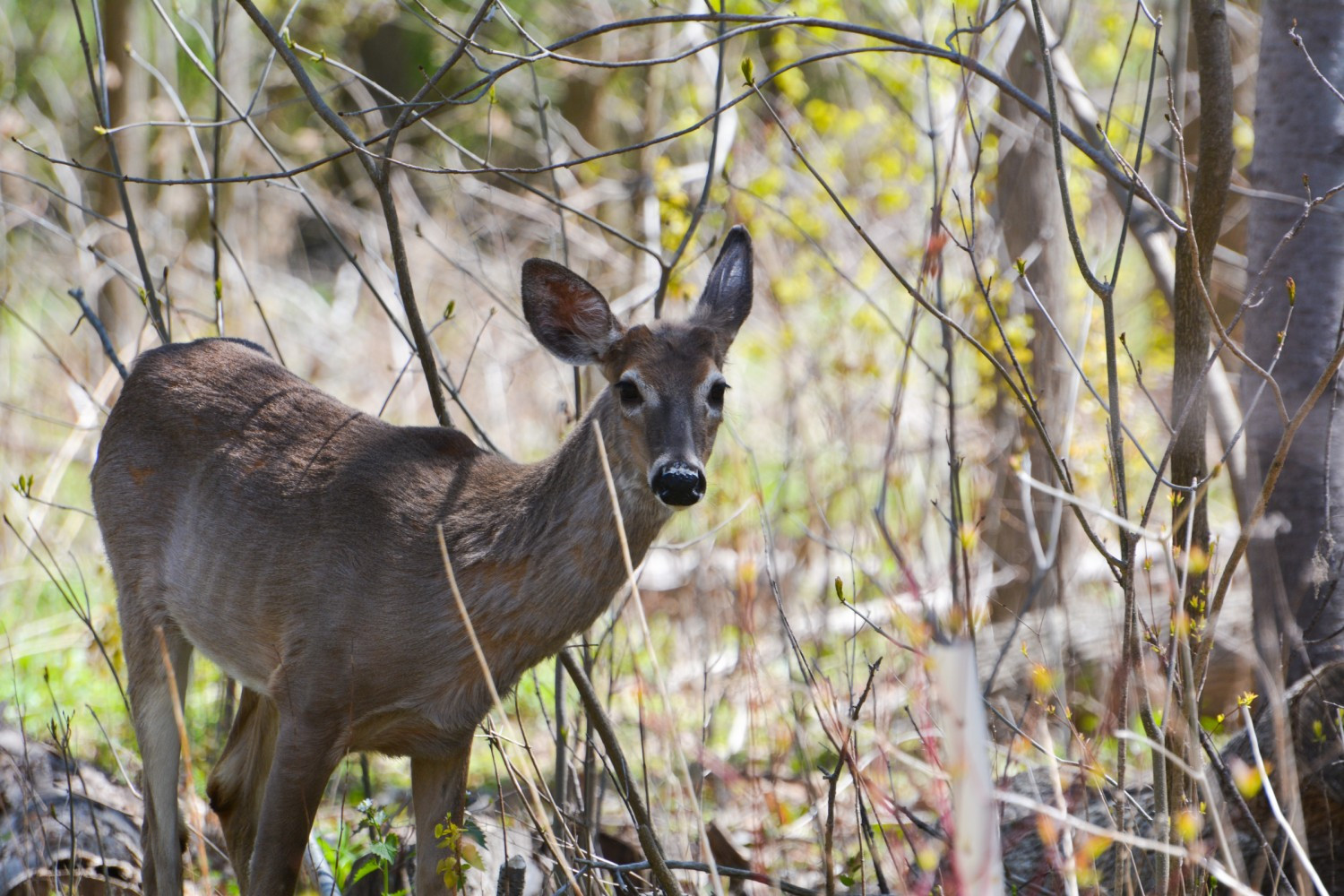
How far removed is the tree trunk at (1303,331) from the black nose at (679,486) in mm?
1821

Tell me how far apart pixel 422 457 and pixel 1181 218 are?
242 centimetres

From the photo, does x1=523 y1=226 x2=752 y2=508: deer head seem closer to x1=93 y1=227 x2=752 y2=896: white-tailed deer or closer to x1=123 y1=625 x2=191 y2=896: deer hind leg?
x1=93 y1=227 x2=752 y2=896: white-tailed deer

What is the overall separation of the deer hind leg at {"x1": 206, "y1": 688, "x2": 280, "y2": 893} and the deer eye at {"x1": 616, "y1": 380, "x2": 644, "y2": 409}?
180 cm

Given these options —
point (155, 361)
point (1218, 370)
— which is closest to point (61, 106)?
point (155, 361)

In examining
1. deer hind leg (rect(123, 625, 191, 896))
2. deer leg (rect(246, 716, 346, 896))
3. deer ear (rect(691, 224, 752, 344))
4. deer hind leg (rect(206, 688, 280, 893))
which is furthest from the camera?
deer hind leg (rect(206, 688, 280, 893))

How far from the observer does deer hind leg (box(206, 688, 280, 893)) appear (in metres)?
4.79

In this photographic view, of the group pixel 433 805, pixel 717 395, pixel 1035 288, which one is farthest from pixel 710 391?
pixel 1035 288

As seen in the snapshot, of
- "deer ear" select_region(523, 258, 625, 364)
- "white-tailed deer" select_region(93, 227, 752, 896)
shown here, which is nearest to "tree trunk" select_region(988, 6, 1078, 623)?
"white-tailed deer" select_region(93, 227, 752, 896)

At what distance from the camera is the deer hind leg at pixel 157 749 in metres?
4.23

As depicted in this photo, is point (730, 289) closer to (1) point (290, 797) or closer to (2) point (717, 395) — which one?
(2) point (717, 395)

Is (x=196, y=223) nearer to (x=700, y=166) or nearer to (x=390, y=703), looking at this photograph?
(x=700, y=166)

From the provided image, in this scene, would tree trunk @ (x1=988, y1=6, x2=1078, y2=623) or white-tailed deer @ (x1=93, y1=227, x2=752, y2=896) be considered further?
tree trunk @ (x1=988, y1=6, x2=1078, y2=623)

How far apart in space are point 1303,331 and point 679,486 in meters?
2.14

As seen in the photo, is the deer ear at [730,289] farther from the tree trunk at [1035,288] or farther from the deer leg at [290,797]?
the tree trunk at [1035,288]
